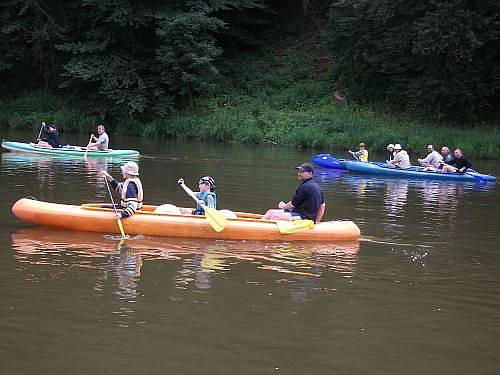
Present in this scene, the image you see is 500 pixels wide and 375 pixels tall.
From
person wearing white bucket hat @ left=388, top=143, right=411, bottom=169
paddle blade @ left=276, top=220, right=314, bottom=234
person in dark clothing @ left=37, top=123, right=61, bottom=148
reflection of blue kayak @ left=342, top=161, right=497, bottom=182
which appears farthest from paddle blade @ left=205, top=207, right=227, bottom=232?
person in dark clothing @ left=37, top=123, right=61, bottom=148

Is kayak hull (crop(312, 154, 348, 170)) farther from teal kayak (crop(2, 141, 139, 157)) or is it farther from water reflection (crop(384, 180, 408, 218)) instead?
teal kayak (crop(2, 141, 139, 157))

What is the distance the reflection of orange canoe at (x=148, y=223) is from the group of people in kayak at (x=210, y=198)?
0.77 feet

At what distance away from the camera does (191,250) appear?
1048cm

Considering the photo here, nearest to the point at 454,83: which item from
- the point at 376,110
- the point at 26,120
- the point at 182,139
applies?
the point at 376,110

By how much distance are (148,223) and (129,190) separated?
2.14 feet

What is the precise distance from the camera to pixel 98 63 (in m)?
36.8

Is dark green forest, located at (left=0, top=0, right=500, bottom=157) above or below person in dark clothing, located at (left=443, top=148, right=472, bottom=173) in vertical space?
above

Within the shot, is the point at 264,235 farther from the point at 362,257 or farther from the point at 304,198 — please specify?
the point at 362,257

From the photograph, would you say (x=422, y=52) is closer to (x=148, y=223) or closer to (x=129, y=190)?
(x=129, y=190)

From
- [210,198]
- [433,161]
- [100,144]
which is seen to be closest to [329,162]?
[433,161]

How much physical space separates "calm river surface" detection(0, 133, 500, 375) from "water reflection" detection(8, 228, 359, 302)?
25 mm

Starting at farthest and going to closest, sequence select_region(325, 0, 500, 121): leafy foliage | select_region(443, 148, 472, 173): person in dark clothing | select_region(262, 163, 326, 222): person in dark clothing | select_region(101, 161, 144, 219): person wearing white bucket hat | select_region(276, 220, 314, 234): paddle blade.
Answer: select_region(325, 0, 500, 121): leafy foliage < select_region(443, 148, 472, 173): person in dark clothing < select_region(262, 163, 326, 222): person in dark clothing < select_region(276, 220, 314, 234): paddle blade < select_region(101, 161, 144, 219): person wearing white bucket hat

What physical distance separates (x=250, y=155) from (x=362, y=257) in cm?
1669

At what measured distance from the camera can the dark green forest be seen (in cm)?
3127
